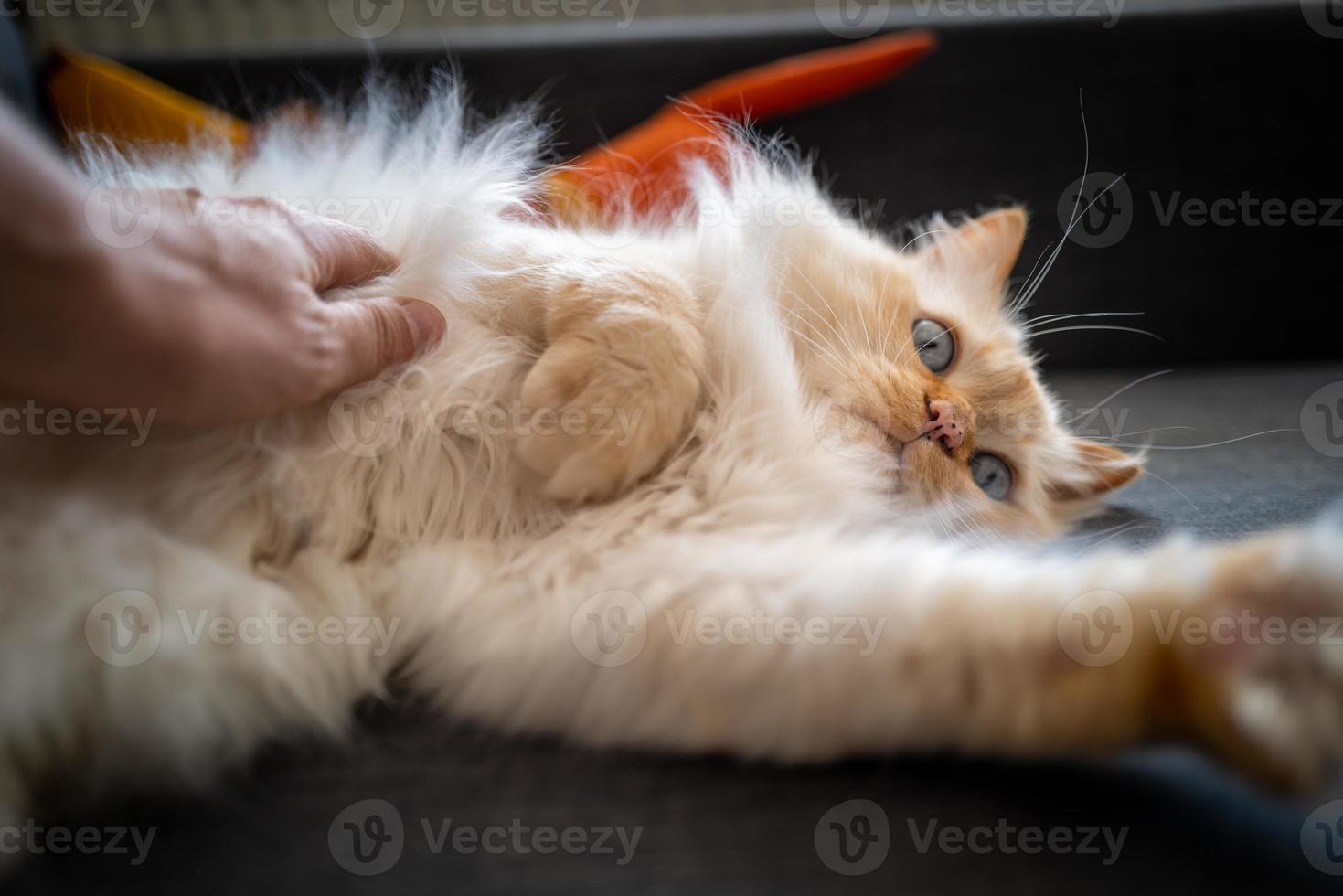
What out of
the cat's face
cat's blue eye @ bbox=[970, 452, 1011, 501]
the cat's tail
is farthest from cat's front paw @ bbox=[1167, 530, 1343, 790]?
cat's blue eye @ bbox=[970, 452, 1011, 501]

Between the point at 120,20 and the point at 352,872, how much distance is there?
13.6 feet

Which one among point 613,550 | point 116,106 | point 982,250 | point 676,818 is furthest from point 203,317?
point 116,106

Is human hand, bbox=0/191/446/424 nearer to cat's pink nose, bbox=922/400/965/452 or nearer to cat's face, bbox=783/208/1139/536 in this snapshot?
cat's face, bbox=783/208/1139/536

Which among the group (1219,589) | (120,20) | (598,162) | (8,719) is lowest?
(8,719)

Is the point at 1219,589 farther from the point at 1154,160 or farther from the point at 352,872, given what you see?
the point at 1154,160

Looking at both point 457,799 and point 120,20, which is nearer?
point 457,799

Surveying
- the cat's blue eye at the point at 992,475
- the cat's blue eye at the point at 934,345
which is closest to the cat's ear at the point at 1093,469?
the cat's blue eye at the point at 992,475

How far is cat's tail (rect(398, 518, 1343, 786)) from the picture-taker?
2.27 feet

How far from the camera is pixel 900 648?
2.59 feet

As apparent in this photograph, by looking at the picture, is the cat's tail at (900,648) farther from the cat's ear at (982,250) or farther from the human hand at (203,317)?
the cat's ear at (982,250)

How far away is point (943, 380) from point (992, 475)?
0.18m

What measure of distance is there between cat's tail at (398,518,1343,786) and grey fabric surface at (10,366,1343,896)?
0.04m

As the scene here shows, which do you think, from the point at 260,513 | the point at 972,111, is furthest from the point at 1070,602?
the point at 972,111

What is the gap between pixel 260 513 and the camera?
98 centimetres
